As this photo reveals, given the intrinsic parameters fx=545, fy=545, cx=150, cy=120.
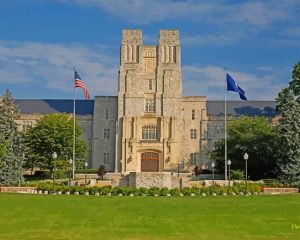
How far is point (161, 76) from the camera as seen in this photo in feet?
237

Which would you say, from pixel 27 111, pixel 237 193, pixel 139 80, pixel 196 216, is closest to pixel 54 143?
pixel 139 80

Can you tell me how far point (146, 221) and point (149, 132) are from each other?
5201 centimetres

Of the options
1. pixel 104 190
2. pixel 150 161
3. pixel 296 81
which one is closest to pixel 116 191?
pixel 104 190

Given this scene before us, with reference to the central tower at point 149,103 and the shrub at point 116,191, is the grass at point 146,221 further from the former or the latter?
the central tower at point 149,103

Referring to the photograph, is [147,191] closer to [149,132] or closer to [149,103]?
[149,132]

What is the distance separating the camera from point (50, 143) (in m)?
64.8

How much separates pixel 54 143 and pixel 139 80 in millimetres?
14816

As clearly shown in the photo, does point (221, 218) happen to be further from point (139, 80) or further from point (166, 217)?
point (139, 80)

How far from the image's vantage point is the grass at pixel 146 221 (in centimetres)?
1656

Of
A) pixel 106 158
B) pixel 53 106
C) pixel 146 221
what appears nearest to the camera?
pixel 146 221

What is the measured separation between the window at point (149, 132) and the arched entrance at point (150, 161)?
216 centimetres

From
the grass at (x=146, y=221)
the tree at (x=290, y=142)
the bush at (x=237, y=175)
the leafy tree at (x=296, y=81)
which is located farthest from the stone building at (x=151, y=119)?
the grass at (x=146, y=221)

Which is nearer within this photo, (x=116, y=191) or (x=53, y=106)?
(x=116, y=191)

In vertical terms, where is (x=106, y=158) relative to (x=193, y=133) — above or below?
below
